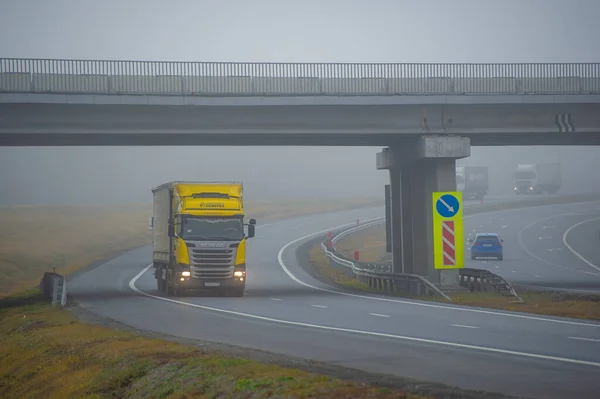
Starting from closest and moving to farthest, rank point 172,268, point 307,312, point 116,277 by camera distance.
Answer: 1. point 307,312
2. point 172,268
3. point 116,277

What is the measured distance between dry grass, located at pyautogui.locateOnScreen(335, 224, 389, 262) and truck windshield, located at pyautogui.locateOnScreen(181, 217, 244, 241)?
116ft

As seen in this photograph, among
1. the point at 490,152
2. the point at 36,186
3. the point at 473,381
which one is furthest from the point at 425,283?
the point at 490,152

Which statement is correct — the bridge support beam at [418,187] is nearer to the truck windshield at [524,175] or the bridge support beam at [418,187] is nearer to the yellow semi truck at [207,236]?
the yellow semi truck at [207,236]

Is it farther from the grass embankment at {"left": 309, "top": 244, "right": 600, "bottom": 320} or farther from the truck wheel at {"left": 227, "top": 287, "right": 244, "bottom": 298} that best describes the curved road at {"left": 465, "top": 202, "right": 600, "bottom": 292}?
the truck wheel at {"left": 227, "top": 287, "right": 244, "bottom": 298}

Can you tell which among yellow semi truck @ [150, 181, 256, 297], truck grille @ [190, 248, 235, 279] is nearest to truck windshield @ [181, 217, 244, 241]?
yellow semi truck @ [150, 181, 256, 297]

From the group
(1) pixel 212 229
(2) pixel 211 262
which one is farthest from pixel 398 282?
(1) pixel 212 229

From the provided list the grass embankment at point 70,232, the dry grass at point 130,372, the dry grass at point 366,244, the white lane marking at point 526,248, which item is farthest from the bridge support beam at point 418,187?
the dry grass at point 366,244

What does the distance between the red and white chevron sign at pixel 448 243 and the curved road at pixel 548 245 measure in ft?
18.7

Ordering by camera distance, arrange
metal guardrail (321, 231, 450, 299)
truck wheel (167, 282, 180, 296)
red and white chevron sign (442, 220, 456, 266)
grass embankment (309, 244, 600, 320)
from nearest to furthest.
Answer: grass embankment (309, 244, 600, 320)
red and white chevron sign (442, 220, 456, 266)
metal guardrail (321, 231, 450, 299)
truck wheel (167, 282, 180, 296)

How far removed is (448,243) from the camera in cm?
3459

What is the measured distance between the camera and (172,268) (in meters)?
37.2

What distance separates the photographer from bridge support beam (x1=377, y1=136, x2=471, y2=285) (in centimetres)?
3825

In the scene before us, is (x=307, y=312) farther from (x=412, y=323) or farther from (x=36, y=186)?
(x=36, y=186)

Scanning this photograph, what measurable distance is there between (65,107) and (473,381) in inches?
1037
